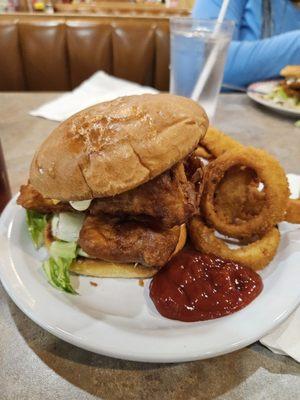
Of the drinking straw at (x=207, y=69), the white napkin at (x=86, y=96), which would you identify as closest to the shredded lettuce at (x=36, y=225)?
the white napkin at (x=86, y=96)

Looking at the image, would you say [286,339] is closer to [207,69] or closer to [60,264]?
[60,264]

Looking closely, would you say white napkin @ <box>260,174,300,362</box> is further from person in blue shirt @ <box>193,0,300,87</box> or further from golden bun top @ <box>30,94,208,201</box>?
person in blue shirt @ <box>193,0,300,87</box>

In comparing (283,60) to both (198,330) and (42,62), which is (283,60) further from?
(198,330)

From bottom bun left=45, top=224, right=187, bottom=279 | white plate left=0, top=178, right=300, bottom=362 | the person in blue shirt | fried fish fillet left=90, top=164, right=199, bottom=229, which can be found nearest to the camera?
white plate left=0, top=178, right=300, bottom=362

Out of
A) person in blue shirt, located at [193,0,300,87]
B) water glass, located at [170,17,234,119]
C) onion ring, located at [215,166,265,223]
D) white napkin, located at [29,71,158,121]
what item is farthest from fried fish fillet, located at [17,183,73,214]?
person in blue shirt, located at [193,0,300,87]

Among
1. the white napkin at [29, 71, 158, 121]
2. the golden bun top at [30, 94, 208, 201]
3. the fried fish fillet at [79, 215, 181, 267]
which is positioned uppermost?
the golden bun top at [30, 94, 208, 201]

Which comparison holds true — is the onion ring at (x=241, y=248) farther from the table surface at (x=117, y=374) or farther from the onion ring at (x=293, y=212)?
the table surface at (x=117, y=374)

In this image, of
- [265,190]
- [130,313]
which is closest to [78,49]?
[265,190]
